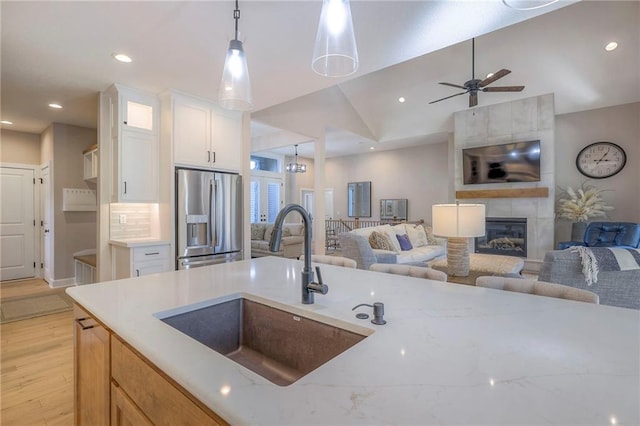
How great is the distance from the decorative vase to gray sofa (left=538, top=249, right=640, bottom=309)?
378cm

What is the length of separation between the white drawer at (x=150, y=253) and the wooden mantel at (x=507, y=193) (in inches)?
221

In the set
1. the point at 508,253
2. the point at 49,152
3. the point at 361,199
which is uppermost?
the point at 49,152

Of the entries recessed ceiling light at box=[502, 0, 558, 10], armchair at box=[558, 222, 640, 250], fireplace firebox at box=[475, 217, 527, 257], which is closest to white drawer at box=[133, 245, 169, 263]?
recessed ceiling light at box=[502, 0, 558, 10]

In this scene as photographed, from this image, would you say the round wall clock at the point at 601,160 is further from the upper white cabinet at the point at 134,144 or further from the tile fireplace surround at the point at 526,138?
the upper white cabinet at the point at 134,144

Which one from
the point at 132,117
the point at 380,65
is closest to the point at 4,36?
the point at 132,117

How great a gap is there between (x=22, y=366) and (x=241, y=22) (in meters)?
3.23

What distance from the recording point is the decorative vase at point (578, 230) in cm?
539

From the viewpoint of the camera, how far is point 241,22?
2127 millimetres

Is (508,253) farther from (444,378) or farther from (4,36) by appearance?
(4,36)

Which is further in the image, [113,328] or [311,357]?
[311,357]

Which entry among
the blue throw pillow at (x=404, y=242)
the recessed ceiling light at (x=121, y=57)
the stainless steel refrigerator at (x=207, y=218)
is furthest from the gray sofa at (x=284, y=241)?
the recessed ceiling light at (x=121, y=57)

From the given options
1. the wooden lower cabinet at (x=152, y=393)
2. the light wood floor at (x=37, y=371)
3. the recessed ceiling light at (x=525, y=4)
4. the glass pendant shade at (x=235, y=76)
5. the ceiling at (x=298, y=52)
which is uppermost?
the ceiling at (x=298, y=52)

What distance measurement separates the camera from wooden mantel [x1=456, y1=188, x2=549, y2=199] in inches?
216

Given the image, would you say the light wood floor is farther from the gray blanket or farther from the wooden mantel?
the wooden mantel
